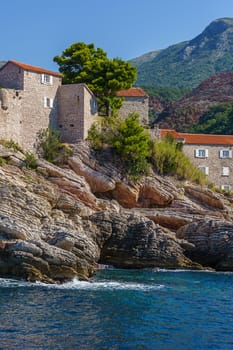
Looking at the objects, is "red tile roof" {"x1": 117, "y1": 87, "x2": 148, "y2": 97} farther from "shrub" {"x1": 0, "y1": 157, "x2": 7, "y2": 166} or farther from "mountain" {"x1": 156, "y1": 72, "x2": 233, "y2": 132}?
"mountain" {"x1": 156, "y1": 72, "x2": 233, "y2": 132}

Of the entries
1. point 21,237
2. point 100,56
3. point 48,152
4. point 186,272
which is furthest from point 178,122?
point 21,237

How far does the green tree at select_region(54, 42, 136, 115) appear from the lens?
4684 cm

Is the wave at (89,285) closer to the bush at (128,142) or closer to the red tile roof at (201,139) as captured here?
the bush at (128,142)

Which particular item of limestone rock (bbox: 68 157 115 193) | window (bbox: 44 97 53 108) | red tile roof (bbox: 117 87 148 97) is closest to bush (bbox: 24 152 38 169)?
limestone rock (bbox: 68 157 115 193)

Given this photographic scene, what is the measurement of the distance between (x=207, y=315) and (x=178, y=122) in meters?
68.4

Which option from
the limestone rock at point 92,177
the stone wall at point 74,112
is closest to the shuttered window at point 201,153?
the stone wall at point 74,112

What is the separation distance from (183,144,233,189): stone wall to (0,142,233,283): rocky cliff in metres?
6.40

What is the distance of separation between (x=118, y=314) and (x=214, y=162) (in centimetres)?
3323

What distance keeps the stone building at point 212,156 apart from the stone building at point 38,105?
11518 mm

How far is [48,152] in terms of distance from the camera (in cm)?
4209

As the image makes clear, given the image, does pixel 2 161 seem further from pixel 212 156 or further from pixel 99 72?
pixel 212 156

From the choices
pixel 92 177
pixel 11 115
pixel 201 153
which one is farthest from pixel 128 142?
pixel 201 153

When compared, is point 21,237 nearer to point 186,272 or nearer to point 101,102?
point 186,272

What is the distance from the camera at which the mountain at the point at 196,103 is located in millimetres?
89688
